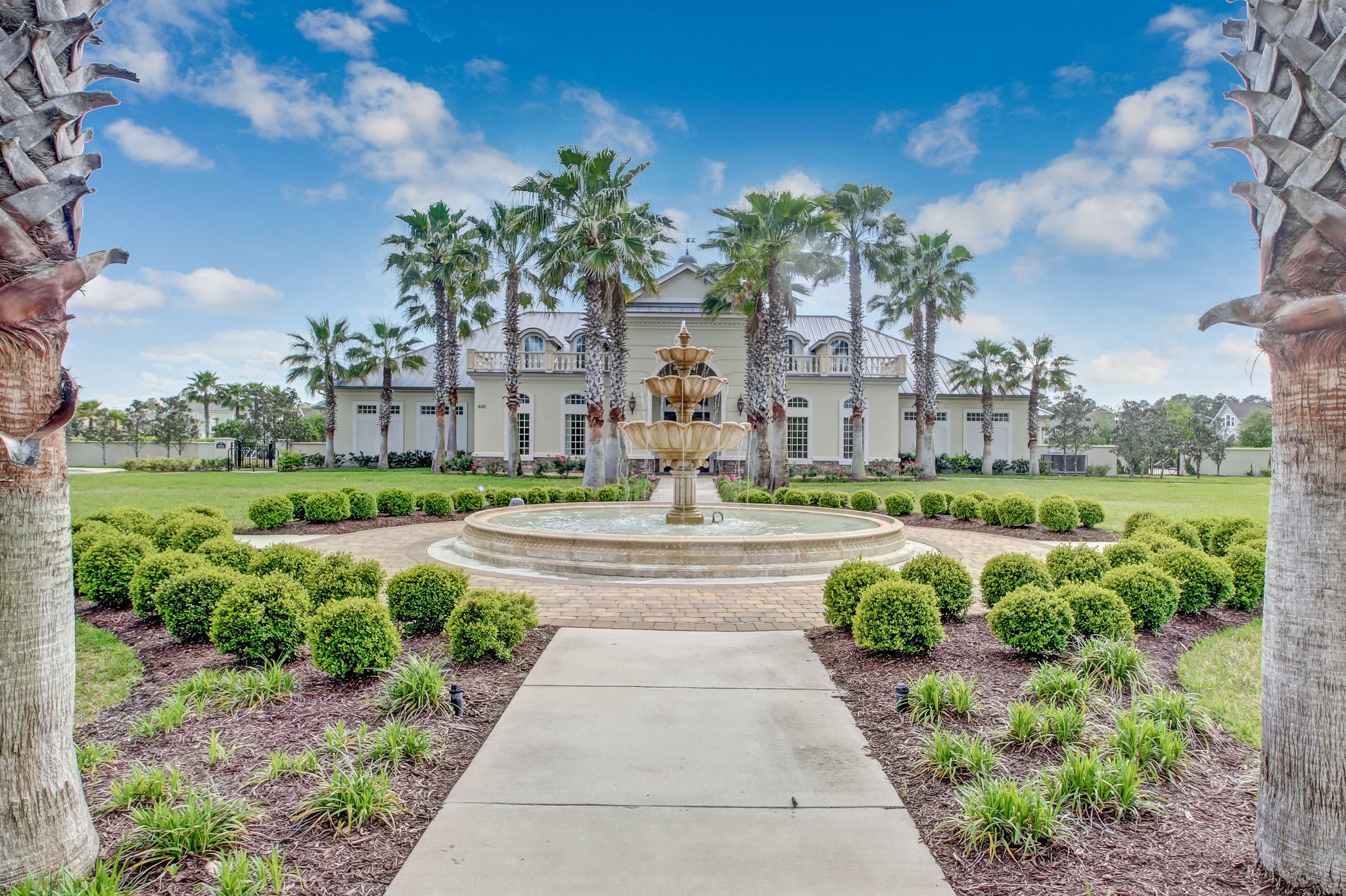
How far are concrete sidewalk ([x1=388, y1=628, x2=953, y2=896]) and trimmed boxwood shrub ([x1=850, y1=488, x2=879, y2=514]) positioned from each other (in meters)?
10.9

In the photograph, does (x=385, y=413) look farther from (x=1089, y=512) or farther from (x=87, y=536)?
(x=1089, y=512)

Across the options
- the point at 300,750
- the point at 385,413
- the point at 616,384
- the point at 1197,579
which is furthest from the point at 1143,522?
the point at 385,413

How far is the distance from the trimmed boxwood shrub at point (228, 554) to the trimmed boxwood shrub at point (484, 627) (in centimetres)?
288

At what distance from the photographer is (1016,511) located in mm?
14211

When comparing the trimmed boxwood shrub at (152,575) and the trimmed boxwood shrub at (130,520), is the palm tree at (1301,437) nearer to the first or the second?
the trimmed boxwood shrub at (152,575)

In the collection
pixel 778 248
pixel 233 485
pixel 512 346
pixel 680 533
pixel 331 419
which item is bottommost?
pixel 680 533

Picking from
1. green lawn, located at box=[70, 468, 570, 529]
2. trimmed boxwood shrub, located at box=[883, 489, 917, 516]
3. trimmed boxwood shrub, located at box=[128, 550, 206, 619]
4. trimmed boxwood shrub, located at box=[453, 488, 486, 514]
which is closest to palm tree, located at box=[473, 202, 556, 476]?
green lawn, located at box=[70, 468, 570, 529]

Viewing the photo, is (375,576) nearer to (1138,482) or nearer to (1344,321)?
(1344,321)

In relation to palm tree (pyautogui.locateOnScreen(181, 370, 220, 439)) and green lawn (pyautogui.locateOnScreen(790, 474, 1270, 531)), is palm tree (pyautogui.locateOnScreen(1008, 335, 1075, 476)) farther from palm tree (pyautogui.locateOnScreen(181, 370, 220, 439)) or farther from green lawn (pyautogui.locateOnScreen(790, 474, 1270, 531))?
palm tree (pyautogui.locateOnScreen(181, 370, 220, 439))

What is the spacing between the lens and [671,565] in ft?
28.0

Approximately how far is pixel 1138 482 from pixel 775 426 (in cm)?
2352

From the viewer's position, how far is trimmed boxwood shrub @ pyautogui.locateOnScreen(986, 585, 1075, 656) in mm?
5012

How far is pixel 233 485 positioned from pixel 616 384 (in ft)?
50.4

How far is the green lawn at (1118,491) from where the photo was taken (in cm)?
1836
